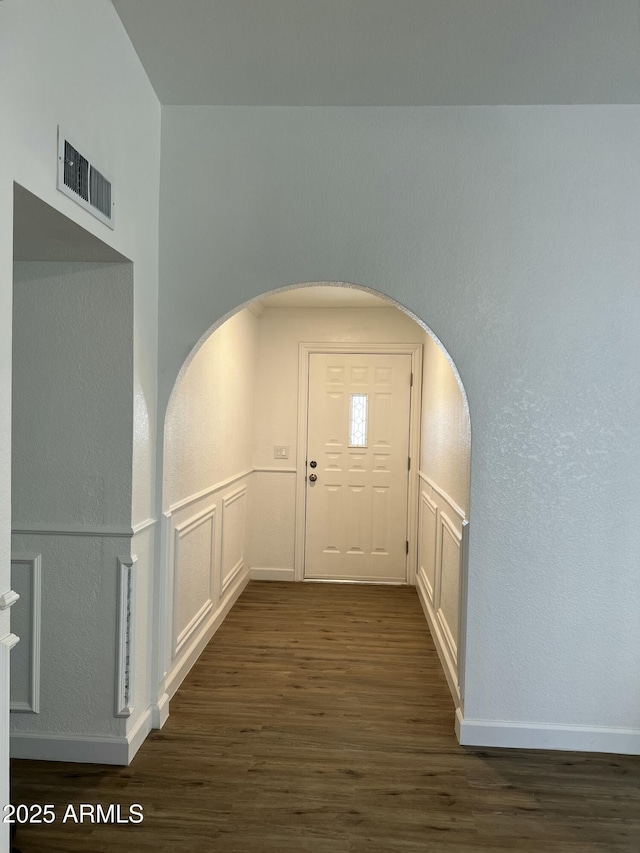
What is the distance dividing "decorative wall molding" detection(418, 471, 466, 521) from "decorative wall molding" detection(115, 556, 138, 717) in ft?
5.08

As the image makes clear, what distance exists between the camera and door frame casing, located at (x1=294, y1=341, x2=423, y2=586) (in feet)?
18.5

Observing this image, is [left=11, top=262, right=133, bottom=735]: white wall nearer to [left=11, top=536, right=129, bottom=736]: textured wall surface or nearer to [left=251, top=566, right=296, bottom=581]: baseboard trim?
[left=11, top=536, right=129, bottom=736]: textured wall surface

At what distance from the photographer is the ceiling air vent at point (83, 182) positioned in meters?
1.94

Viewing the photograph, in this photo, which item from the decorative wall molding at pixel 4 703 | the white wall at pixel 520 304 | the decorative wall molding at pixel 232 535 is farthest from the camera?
the decorative wall molding at pixel 232 535

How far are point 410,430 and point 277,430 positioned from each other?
119 centimetres

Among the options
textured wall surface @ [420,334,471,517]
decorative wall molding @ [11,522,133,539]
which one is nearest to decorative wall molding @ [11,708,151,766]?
decorative wall molding @ [11,522,133,539]

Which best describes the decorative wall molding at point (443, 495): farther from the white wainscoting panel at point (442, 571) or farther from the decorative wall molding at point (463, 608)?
the decorative wall molding at point (463, 608)

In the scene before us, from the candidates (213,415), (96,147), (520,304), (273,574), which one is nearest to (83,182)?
(96,147)

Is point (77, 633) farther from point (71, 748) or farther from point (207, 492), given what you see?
point (207, 492)

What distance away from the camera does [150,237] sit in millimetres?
2832

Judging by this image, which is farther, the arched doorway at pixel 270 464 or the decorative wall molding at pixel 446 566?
the decorative wall molding at pixel 446 566

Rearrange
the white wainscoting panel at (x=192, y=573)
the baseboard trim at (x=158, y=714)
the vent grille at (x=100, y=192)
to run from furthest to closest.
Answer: the white wainscoting panel at (x=192, y=573)
the baseboard trim at (x=158, y=714)
the vent grille at (x=100, y=192)

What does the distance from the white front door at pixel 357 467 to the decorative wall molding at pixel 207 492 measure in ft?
Result: 2.51

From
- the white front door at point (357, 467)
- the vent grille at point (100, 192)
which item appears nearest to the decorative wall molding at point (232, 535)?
the white front door at point (357, 467)
